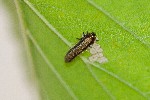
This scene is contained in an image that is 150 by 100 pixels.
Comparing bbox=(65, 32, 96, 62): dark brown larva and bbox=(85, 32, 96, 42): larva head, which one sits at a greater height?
bbox=(65, 32, 96, 62): dark brown larva

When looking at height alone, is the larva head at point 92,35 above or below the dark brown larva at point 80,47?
below

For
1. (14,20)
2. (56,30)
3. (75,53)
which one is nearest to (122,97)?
(75,53)

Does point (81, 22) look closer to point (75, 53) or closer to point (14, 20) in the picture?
point (75, 53)

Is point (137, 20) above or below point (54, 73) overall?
below
